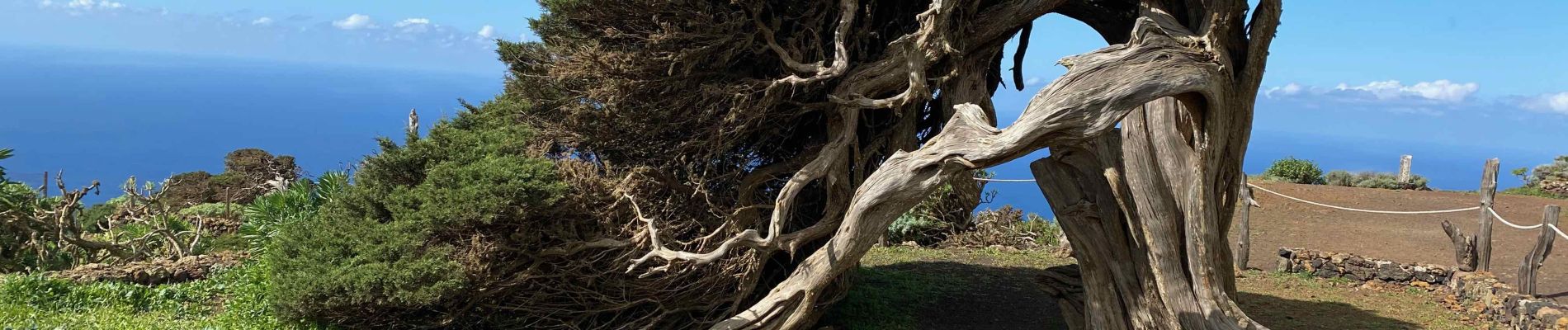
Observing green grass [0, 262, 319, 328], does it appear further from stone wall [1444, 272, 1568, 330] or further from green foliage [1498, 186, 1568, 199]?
green foliage [1498, 186, 1568, 199]

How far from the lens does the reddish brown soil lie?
1340 centimetres

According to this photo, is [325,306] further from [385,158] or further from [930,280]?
[930,280]

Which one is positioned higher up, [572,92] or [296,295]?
[572,92]

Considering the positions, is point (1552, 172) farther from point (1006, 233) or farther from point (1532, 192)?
point (1006, 233)

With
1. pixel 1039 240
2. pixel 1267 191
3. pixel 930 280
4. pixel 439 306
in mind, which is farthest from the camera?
pixel 1267 191

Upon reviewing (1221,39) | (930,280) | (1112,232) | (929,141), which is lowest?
(930,280)

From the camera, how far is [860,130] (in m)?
8.12

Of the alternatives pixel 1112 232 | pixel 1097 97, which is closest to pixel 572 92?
pixel 1097 97

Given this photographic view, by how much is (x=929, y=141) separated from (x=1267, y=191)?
13461mm

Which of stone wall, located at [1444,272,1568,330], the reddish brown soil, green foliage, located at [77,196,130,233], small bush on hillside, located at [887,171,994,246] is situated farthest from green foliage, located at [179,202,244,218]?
stone wall, located at [1444,272,1568,330]

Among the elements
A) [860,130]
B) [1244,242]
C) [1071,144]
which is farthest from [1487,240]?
[860,130]

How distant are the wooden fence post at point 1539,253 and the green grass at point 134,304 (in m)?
11.1

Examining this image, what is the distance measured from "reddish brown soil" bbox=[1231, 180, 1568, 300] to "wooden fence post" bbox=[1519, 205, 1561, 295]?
1.11 m

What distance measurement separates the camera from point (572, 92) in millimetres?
7250
